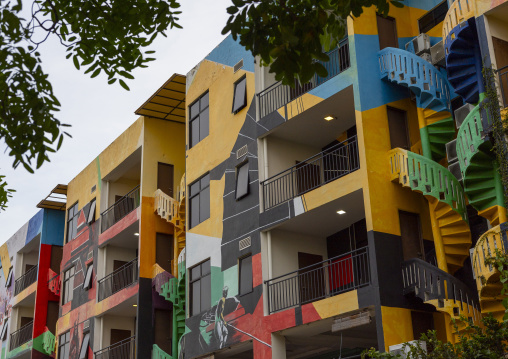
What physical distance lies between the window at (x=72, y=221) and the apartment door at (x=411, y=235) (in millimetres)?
21862

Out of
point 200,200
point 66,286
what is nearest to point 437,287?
point 200,200

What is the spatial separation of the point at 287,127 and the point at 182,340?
28.6 ft

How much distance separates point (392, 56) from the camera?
2214 cm

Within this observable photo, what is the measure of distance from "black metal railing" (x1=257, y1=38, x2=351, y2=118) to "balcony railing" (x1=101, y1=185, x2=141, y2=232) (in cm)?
1076

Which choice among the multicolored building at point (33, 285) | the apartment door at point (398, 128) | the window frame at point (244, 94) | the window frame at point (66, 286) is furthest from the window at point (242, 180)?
the multicolored building at point (33, 285)

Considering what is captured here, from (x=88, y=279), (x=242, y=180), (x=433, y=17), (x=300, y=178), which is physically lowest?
(x=88, y=279)

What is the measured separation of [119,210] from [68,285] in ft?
19.6

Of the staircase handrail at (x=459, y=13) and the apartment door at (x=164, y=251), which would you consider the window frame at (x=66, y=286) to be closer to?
the apartment door at (x=164, y=251)

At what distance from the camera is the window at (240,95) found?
26719mm

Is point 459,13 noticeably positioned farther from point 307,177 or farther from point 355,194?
point 307,177

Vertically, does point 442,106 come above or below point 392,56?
below

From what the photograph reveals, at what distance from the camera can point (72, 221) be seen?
39656 millimetres

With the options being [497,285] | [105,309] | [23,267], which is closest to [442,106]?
[497,285]

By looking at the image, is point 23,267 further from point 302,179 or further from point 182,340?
point 302,179
